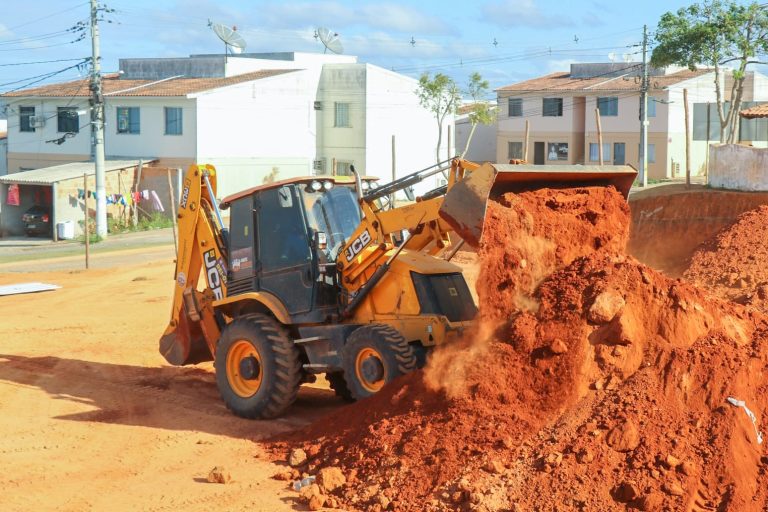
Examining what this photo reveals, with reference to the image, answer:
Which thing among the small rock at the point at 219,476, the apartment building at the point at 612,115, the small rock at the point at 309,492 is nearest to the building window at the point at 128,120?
the apartment building at the point at 612,115

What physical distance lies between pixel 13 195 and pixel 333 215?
32.5 meters

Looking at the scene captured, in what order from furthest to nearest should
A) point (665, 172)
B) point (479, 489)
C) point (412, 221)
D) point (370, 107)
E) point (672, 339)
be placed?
point (665, 172) → point (370, 107) → point (412, 221) → point (672, 339) → point (479, 489)

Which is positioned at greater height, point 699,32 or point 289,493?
point 699,32

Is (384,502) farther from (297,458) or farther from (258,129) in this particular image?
(258,129)

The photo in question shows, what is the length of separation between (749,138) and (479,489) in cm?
4842

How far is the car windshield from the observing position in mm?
11555

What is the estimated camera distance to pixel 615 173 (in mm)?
10750

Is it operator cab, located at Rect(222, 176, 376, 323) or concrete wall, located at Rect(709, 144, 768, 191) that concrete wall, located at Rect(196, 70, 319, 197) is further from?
operator cab, located at Rect(222, 176, 376, 323)

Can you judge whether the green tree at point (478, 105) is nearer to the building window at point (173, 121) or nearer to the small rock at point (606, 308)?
the building window at point (173, 121)

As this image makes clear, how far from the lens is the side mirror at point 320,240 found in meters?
11.4

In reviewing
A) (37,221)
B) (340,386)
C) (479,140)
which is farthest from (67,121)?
(340,386)

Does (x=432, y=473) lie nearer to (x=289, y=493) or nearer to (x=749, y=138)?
(x=289, y=493)

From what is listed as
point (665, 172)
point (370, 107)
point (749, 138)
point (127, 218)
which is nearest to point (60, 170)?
point (127, 218)

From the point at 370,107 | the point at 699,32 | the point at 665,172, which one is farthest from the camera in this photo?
the point at 665,172
